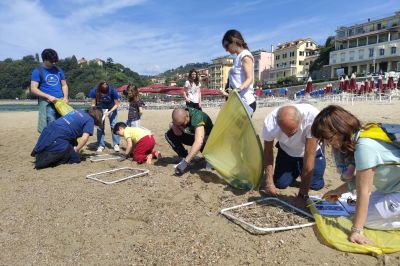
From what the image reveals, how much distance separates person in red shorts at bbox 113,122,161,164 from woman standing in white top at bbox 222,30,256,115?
1.89 m

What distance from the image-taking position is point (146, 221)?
3.14 metres

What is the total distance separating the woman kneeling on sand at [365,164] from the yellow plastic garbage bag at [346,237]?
6cm

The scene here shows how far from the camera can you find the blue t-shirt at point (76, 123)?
534 centimetres

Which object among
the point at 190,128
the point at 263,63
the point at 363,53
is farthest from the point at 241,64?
the point at 263,63

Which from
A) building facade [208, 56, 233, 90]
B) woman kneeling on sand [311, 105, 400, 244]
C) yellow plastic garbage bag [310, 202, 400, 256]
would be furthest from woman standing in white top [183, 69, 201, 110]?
building facade [208, 56, 233, 90]

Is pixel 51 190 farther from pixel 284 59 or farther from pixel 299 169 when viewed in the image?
pixel 284 59

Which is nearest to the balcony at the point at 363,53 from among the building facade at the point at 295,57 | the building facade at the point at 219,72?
the building facade at the point at 295,57

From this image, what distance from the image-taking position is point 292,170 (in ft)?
13.6

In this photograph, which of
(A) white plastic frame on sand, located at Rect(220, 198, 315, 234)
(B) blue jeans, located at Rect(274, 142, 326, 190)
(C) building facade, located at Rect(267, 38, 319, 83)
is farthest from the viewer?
(C) building facade, located at Rect(267, 38, 319, 83)

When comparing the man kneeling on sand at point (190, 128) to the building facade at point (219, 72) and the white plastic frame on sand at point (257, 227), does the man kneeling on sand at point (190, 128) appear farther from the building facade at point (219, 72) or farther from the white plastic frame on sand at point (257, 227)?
the building facade at point (219, 72)

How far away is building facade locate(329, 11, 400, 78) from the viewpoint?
57.4 m

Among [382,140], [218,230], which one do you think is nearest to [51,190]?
[218,230]

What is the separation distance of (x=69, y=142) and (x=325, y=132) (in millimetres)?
4309

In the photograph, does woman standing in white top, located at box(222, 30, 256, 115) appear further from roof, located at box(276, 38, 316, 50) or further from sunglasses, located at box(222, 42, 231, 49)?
roof, located at box(276, 38, 316, 50)
